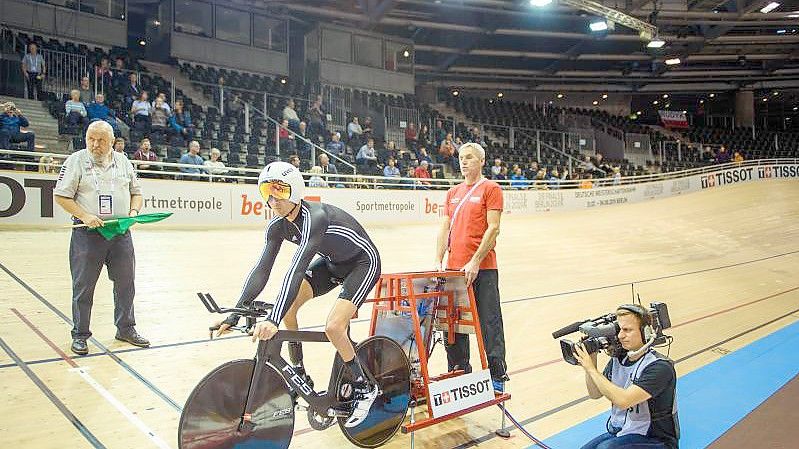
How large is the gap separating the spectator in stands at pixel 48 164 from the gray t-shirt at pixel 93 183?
5.26 metres

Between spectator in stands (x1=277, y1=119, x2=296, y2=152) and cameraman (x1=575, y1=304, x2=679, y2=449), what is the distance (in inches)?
427

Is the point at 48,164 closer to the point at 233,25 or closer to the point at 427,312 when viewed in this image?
the point at 427,312

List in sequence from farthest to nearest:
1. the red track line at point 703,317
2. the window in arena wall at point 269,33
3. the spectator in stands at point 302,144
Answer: the window in arena wall at point 269,33 < the spectator in stands at point 302,144 < the red track line at point 703,317

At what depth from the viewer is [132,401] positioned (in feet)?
9.38

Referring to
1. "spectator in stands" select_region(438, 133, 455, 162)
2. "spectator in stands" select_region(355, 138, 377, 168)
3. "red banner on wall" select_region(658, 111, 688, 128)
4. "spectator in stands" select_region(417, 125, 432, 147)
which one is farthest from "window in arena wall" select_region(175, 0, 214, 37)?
"red banner on wall" select_region(658, 111, 688, 128)

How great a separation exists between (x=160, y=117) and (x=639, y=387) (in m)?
10.8

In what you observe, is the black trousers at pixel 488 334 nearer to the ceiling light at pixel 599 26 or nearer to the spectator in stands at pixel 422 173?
the spectator in stands at pixel 422 173

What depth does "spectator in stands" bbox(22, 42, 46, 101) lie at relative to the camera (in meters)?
10.6

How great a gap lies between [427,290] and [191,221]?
724cm

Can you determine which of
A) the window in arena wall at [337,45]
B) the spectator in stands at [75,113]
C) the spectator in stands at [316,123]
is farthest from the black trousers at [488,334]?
the window in arena wall at [337,45]

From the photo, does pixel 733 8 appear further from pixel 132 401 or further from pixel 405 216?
pixel 132 401

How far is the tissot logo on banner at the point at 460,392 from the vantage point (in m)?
2.60

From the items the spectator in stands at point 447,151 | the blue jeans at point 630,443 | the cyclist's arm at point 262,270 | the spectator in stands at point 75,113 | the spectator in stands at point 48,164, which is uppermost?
the spectator in stands at point 447,151

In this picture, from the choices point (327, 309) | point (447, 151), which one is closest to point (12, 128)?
point (327, 309)
